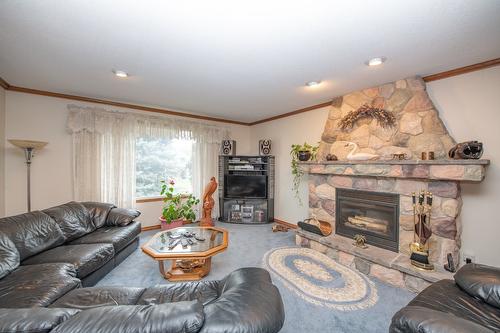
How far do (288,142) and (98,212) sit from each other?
3524 mm

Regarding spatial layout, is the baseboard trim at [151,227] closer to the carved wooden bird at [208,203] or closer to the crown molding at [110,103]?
the carved wooden bird at [208,203]

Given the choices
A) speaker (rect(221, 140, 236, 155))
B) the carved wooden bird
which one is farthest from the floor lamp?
speaker (rect(221, 140, 236, 155))

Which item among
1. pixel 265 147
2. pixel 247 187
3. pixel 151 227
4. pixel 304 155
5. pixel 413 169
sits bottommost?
pixel 151 227

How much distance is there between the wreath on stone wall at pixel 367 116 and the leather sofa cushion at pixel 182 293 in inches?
111

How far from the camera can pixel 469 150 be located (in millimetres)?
2123

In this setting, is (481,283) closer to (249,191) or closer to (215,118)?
(249,191)

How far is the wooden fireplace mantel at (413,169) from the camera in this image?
2053 millimetres

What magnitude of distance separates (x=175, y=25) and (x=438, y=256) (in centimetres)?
343

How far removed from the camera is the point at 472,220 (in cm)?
234

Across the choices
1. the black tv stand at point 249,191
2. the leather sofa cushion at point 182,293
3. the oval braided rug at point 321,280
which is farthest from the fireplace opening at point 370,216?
the leather sofa cushion at point 182,293

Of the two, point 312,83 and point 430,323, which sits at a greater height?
point 312,83

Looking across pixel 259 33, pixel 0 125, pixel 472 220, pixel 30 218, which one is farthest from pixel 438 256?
pixel 0 125

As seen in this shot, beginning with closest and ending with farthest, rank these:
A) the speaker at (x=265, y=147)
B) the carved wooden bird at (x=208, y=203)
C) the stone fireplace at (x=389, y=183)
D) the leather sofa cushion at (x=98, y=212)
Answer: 1. the stone fireplace at (x=389, y=183)
2. the leather sofa cushion at (x=98, y=212)
3. the carved wooden bird at (x=208, y=203)
4. the speaker at (x=265, y=147)

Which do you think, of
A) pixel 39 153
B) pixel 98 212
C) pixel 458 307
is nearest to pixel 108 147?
pixel 39 153
